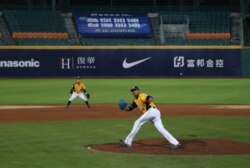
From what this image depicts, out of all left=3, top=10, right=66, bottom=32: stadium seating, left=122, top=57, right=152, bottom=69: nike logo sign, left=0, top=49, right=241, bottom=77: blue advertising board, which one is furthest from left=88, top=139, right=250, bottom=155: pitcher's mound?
left=3, top=10, right=66, bottom=32: stadium seating

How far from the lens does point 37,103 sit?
1225 inches

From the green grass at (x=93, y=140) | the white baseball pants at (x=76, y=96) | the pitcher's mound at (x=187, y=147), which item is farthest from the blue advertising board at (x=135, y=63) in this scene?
the pitcher's mound at (x=187, y=147)

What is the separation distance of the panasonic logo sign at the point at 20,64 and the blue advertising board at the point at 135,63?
0.10 m

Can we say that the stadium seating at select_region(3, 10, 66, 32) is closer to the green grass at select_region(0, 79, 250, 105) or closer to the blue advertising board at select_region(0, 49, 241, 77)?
the blue advertising board at select_region(0, 49, 241, 77)

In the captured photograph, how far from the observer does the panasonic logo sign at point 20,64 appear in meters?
49.9

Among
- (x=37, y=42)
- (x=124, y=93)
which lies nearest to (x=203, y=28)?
(x=37, y=42)

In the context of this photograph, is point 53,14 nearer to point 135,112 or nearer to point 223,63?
point 223,63

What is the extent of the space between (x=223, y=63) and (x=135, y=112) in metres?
26.5

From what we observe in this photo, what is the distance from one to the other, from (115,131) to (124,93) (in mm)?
16992

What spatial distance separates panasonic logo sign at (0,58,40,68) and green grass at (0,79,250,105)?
5.14 metres

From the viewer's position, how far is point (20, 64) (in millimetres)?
50188

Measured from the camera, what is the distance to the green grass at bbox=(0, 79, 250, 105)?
32.6m

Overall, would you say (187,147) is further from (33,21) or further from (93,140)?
(33,21)

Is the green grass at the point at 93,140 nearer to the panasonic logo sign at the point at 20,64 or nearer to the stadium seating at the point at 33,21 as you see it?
the panasonic logo sign at the point at 20,64
